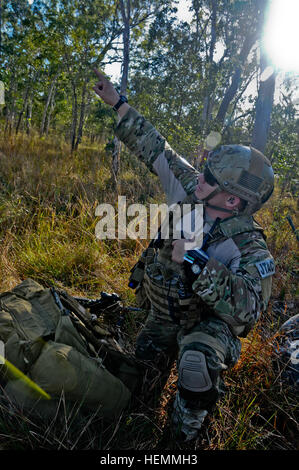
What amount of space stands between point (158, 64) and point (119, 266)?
26.1ft

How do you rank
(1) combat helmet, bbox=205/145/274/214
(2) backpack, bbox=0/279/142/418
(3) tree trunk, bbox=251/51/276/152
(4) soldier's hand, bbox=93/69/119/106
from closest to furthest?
(2) backpack, bbox=0/279/142/418, (1) combat helmet, bbox=205/145/274/214, (4) soldier's hand, bbox=93/69/119/106, (3) tree trunk, bbox=251/51/276/152

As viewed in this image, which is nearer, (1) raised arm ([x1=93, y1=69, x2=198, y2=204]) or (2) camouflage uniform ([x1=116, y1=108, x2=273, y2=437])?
(2) camouflage uniform ([x1=116, y1=108, x2=273, y2=437])

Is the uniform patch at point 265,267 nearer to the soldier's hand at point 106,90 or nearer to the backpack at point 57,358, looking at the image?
the backpack at point 57,358

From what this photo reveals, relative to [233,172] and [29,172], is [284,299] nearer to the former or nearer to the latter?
[233,172]

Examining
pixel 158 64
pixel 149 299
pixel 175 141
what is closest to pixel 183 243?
pixel 149 299

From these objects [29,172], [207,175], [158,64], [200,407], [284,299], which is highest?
[158,64]

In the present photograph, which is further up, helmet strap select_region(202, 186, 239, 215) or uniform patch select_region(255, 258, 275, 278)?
helmet strap select_region(202, 186, 239, 215)

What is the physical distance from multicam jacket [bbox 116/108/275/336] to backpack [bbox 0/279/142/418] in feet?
1.52

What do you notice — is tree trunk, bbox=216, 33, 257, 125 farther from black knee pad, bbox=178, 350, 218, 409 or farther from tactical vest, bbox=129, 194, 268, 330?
black knee pad, bbox=178, 350, 218, 409

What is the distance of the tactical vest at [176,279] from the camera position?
5.71ft

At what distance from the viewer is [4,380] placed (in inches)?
58.6

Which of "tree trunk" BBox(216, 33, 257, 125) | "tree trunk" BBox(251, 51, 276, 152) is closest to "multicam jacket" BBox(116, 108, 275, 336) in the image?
"tree trunk" BBox(251, 51, 276, 152)

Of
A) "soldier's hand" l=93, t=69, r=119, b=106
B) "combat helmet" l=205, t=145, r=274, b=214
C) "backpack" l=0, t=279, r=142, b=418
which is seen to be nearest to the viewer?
"backpack" l=0, t=279, r=142, b=418

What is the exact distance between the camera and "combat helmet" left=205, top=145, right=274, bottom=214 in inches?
68.4
